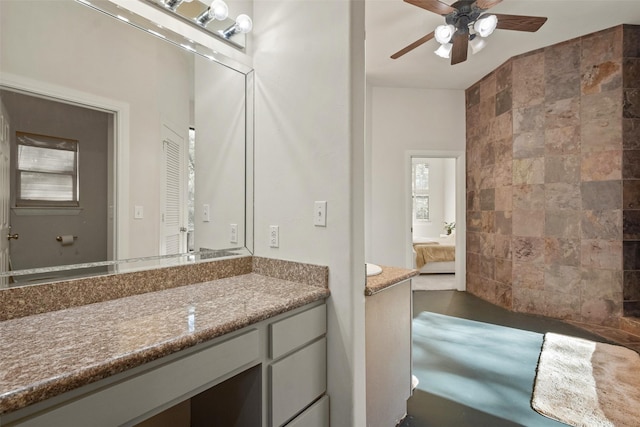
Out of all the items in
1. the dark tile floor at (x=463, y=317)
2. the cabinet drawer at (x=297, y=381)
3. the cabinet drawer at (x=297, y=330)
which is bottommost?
the dark tile floor at (x=463, y=317)

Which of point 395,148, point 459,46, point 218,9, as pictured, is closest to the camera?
point 218,9

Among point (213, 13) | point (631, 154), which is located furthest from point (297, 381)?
point (631, 154)

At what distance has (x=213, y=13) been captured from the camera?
1.52 meters

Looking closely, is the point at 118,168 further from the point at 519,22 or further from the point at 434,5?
the point at 519,22

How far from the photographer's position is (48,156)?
1131mm

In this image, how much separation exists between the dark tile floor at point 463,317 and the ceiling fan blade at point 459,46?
2821 mm

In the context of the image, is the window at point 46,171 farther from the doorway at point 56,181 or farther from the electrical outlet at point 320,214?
the electrical outlet at point 320,214

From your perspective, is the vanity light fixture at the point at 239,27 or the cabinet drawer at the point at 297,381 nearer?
the cabinet drawer at the point at 297,381

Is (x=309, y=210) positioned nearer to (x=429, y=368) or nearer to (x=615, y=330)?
(x=429, y=368)

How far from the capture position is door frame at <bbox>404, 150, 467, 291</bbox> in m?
4.76

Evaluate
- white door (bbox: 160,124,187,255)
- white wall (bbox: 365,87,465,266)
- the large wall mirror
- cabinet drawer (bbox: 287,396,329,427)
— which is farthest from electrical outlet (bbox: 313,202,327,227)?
white wall (bbox: 365,87,465,266)

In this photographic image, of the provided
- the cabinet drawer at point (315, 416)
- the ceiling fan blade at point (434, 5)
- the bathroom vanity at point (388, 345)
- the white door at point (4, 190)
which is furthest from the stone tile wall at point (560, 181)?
the white door at point (4, 190)

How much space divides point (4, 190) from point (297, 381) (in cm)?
126

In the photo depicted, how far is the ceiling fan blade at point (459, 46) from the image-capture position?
9.55ft
